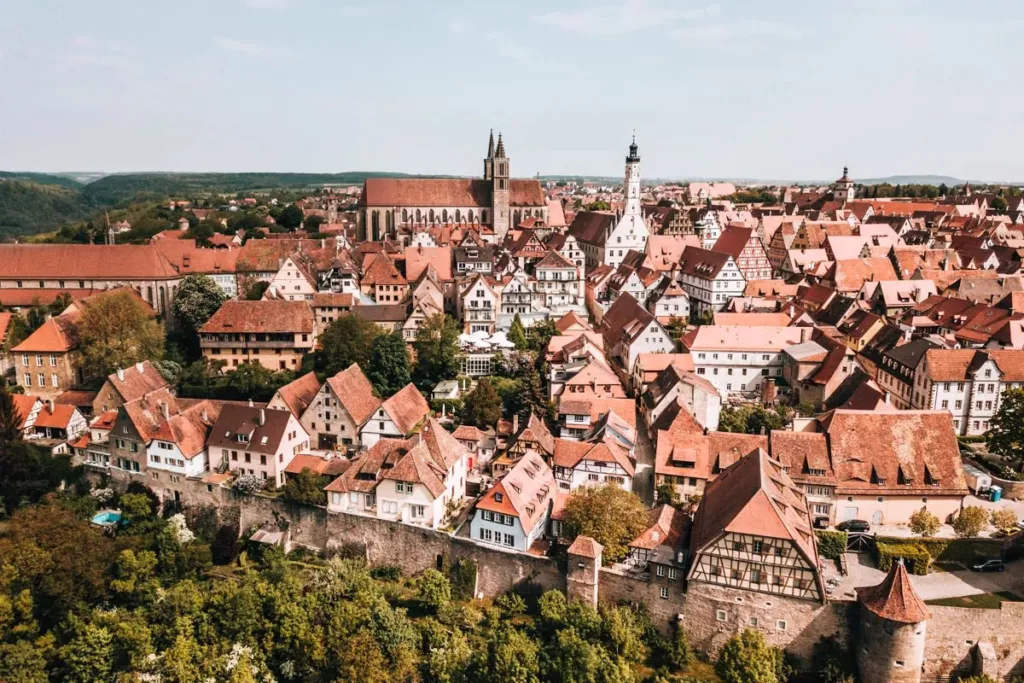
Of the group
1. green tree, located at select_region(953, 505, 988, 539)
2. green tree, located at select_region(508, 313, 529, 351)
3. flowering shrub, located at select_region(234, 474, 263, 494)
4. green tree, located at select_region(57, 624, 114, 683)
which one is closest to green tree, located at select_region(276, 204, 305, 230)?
green tree, located at select_region(508, 313, 529, 351)

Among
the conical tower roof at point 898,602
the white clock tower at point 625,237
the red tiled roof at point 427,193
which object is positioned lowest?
the conical tower roof at point 898,602

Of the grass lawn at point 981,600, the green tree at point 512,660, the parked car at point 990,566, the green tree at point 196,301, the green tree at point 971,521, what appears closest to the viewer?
the green tree at point 512,660

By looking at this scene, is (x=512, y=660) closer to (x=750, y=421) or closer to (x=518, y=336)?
(x=750, y=421)

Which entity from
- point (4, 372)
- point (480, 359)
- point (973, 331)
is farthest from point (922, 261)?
point (4, 372)

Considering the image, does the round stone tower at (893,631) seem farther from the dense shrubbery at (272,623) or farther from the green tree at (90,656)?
the green tree at (90,656)

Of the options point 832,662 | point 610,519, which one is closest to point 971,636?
point 832,662

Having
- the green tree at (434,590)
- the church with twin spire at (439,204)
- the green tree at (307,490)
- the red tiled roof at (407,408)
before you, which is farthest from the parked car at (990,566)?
the church with twin spire at (439,204)
